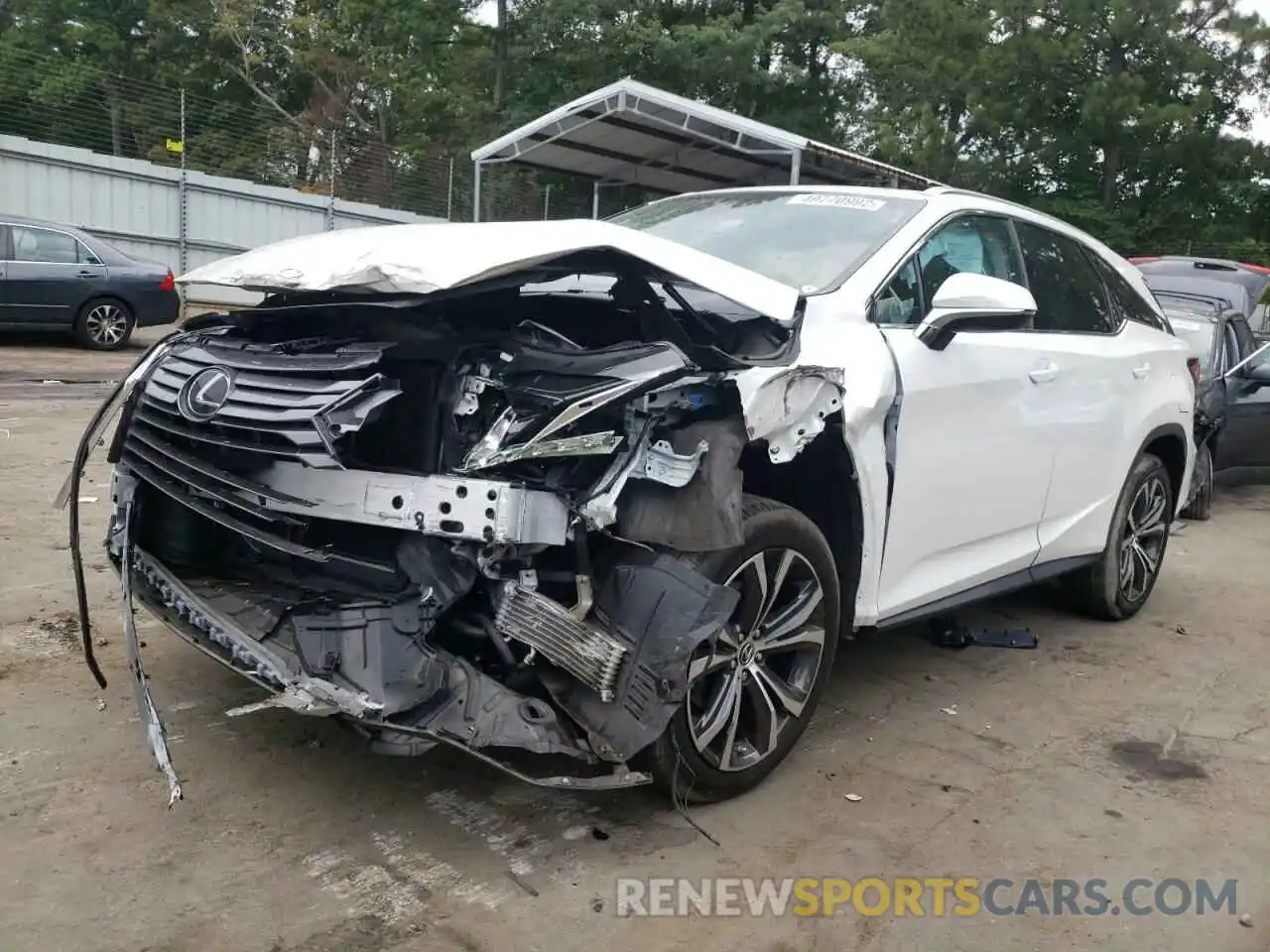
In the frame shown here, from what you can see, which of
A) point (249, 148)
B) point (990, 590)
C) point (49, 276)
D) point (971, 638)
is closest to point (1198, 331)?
point (971, 638)

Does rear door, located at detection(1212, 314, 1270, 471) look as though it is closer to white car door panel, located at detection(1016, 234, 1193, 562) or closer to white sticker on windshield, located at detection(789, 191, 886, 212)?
white car door panel, located at detection(1016, 234, 1193, 562)

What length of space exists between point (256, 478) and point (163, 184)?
16.6m

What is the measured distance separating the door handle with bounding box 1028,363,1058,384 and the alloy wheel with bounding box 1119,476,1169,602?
1199 mm

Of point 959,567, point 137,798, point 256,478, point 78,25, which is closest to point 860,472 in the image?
point 959,567

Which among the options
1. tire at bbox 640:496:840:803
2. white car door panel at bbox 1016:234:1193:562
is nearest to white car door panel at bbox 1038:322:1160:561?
white car door panel at bbox 1016:234:1193:562

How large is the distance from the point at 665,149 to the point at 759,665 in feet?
43.5

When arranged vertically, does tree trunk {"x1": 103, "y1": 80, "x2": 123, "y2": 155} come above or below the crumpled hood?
above

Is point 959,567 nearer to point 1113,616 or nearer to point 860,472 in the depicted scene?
point 860,472

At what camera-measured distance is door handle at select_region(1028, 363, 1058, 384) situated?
163 inches

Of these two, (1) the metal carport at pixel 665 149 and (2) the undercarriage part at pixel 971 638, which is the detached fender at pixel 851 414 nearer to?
(2) the undercarriage part at pixel 971 638

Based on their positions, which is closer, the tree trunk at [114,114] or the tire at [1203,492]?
the tire at [1203,492]

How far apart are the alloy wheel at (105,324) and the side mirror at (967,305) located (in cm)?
1162

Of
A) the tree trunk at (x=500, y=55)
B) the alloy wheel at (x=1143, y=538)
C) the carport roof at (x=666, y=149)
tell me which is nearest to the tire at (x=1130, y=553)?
the alloy wheel at (x=1143, y=538)

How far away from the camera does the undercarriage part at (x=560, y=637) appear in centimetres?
269
